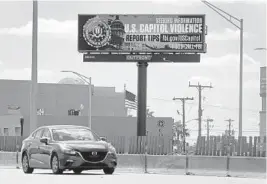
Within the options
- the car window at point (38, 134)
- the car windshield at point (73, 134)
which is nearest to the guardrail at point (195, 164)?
the car windshield at point (73, 134)

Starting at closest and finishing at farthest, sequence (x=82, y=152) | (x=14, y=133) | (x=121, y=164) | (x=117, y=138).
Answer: (x=82, y=152), (x=121, y=164), (x=117, y=138), (x=14, y=133)

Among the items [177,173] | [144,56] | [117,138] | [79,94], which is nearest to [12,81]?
[79,94]

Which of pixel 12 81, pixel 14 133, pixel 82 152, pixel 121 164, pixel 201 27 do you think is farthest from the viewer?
pixel 12 81

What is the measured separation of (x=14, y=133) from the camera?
8794 cm

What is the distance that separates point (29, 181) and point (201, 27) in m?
32.0

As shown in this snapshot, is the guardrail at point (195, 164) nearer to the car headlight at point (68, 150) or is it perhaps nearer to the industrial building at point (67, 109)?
the car headlight at point (68, 150)

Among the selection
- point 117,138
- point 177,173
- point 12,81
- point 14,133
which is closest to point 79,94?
point 12,81

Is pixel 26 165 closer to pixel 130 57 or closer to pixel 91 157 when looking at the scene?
pixel 91 157

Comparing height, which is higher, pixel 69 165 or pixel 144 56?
pixel 144 56

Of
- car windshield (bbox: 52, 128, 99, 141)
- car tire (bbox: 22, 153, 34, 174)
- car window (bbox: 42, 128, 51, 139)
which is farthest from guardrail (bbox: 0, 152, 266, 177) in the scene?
car window (bbox: 42, 128, 51, 139)

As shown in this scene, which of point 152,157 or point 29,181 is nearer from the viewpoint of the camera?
point 29,181

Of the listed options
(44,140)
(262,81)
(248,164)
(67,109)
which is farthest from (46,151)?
(262,81)

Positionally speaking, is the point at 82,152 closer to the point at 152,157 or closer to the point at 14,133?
the point at 152,157

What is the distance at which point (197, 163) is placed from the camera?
2450 centimetres
